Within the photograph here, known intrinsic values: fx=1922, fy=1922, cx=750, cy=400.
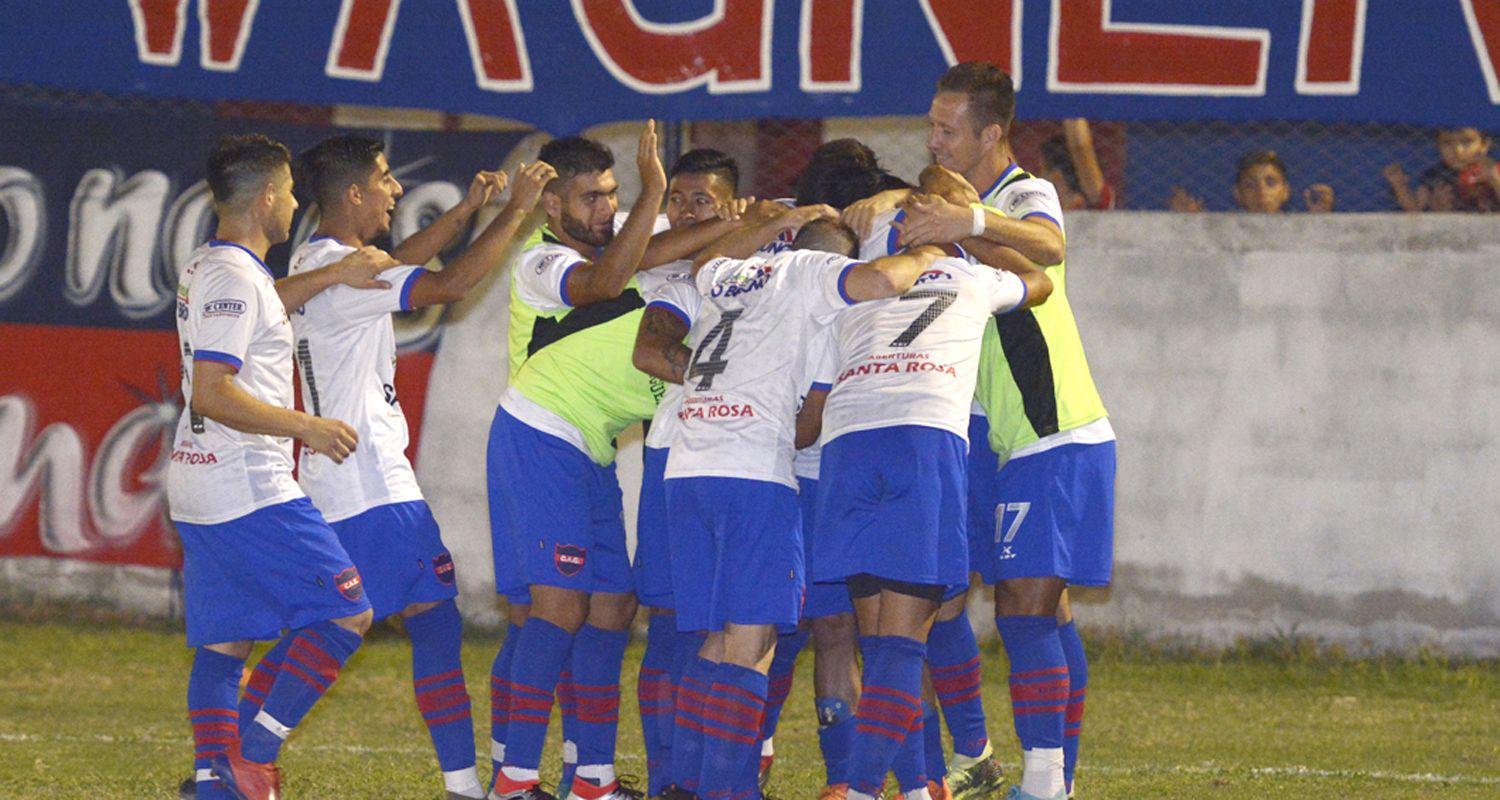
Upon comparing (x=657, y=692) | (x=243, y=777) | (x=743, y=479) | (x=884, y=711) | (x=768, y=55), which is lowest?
(x=243, y=777)

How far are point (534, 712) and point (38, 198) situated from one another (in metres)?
5.61

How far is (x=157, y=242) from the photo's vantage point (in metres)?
10.5

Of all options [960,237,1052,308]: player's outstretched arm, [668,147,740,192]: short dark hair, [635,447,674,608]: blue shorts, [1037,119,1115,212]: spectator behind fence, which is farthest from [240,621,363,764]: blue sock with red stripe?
[1037,119,1115,212]: spectator behind fence

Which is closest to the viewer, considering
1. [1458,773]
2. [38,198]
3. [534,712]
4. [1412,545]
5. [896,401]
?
[896,401]

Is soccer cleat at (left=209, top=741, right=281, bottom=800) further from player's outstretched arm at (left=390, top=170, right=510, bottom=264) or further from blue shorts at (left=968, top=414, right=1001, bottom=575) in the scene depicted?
blue shorts at (left=968, top=414, right=1001, bottom=575)

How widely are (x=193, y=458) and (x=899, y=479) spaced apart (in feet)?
7.21

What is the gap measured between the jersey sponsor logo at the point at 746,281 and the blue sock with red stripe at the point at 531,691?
1309mm

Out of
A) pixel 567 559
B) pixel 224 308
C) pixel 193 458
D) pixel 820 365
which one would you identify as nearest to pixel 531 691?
pixel 567 559

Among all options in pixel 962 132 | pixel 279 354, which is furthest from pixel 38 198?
pixel 962 132

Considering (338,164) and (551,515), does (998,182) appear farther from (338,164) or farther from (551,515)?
(338,164)

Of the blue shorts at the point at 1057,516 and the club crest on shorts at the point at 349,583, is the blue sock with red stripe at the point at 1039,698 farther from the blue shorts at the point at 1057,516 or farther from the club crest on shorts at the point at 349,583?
the club crest on shorts at the point at 349,583

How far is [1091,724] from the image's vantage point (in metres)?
8.45

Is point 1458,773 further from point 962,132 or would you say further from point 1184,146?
point 1184,146

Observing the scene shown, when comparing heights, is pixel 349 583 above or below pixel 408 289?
below
